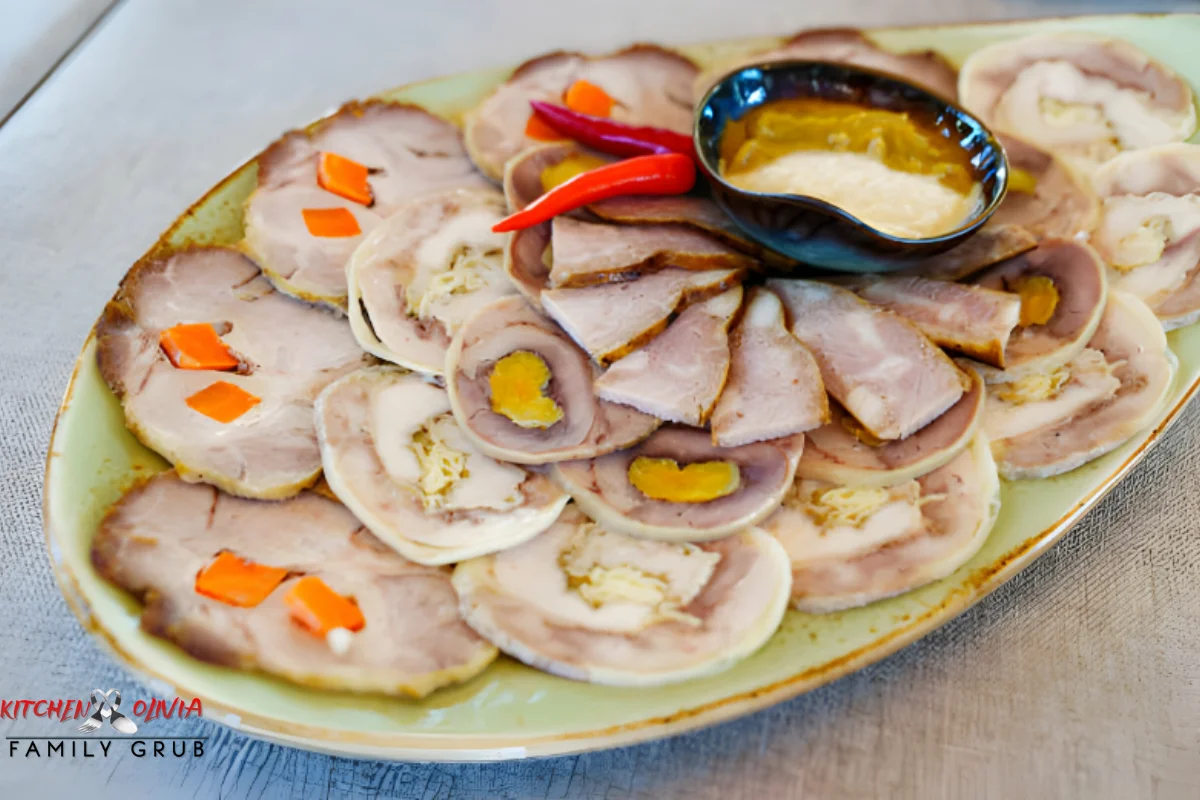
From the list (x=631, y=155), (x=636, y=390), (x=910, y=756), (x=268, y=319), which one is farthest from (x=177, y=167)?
(x=910, y=756)

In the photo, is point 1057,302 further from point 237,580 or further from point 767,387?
point 237,580

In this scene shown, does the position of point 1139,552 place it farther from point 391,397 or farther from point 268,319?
point 268,319

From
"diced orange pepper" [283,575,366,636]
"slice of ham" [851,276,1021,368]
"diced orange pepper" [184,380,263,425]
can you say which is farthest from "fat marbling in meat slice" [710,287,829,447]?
"diced orange pepper" [184,380,263,425]

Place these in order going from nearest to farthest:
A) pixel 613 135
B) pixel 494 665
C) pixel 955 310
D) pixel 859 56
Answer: pixel 494 665, pixel 955 310, pixel 613 135, pixel 859 56

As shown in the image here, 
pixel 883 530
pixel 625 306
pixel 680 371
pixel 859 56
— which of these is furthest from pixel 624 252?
pixel 859 56

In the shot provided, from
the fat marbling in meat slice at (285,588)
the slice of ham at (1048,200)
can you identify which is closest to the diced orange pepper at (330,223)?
the fat marbling in meat slice at (285,588)

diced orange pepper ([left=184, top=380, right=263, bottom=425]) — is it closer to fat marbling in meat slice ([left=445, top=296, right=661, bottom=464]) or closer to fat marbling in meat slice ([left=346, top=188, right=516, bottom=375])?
fat marbling in meat slice ([left=346, top=188, right=516, bottom=375])
